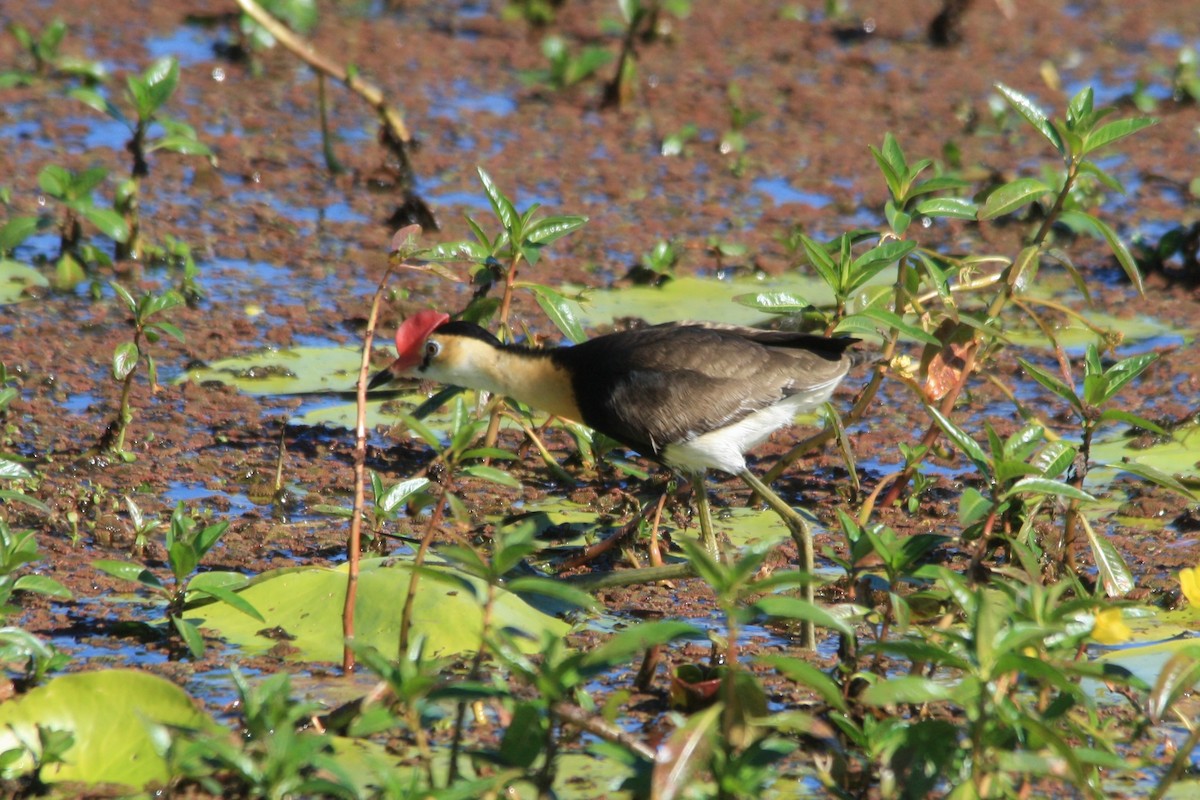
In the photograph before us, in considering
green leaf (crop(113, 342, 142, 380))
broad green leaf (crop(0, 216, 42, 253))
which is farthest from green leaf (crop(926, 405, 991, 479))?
broad green leaf (crop(0, 216, 42, 253))

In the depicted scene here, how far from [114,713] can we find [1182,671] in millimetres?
2405

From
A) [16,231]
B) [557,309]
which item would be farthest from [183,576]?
[16,231]

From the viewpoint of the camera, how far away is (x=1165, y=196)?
8.91 m

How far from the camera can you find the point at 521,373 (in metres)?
5.22

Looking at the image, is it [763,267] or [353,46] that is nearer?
[763,267]

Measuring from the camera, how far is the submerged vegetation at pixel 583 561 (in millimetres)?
3373

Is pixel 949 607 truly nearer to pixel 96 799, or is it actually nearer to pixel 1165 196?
pixel 96 799

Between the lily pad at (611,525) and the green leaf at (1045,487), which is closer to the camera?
the green leaf at (1045,487)

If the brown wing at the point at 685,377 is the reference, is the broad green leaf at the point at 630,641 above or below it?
above

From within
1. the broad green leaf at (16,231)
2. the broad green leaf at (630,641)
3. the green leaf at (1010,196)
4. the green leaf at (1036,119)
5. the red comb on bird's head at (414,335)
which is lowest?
the broad green leaf at (16,231)

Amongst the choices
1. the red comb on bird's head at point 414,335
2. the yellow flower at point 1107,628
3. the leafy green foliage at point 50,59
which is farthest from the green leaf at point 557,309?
the leafy green foliage at point 50,59

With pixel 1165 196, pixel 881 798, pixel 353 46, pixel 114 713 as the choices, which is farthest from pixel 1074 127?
pixel 353 46

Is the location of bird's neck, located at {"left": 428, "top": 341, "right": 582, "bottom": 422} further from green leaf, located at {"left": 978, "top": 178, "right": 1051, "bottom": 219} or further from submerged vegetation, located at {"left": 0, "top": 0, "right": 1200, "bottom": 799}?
green leaf, located at {"left": 978, "top": 178, "right": 1051, "bottom": 219}

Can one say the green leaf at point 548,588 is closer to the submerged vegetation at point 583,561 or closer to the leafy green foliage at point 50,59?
the submerged vegetation at point 583,561
